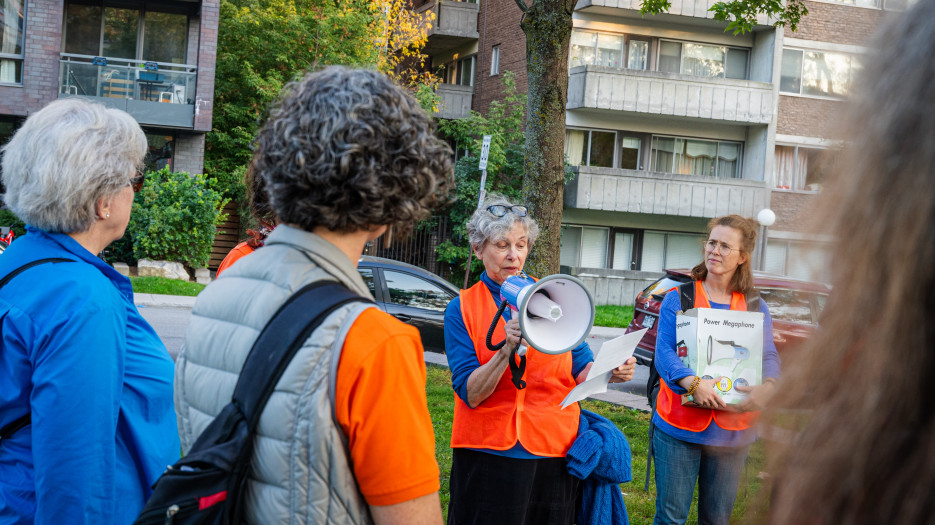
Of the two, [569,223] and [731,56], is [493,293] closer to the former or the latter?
[569,223]

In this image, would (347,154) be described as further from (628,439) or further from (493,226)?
(628,439)

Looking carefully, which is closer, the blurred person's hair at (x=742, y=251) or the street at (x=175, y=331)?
the blurred person's hair at (x=742, y=251)

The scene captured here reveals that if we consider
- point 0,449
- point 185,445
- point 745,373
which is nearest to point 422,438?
point 185,445

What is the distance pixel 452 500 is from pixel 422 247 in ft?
79.5

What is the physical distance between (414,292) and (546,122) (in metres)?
4.34

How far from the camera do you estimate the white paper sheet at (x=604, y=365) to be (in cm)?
332

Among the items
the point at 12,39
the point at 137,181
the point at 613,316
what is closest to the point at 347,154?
the point at 137,181

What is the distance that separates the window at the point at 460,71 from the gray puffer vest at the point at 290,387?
2838cm

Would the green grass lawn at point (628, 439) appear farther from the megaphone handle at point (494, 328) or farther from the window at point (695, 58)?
the window at point (695, 58)

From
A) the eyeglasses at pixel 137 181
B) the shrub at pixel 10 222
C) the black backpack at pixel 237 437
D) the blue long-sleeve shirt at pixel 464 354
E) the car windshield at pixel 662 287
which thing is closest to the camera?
the black backpack at pixel 237 437

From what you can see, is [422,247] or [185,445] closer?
[185,445]

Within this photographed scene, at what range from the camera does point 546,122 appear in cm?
775

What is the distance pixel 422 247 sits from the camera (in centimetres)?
2786

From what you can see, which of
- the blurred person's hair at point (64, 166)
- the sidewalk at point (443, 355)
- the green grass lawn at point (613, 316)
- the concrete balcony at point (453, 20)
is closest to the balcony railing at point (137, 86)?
the sidewalk at point (443, 355)
